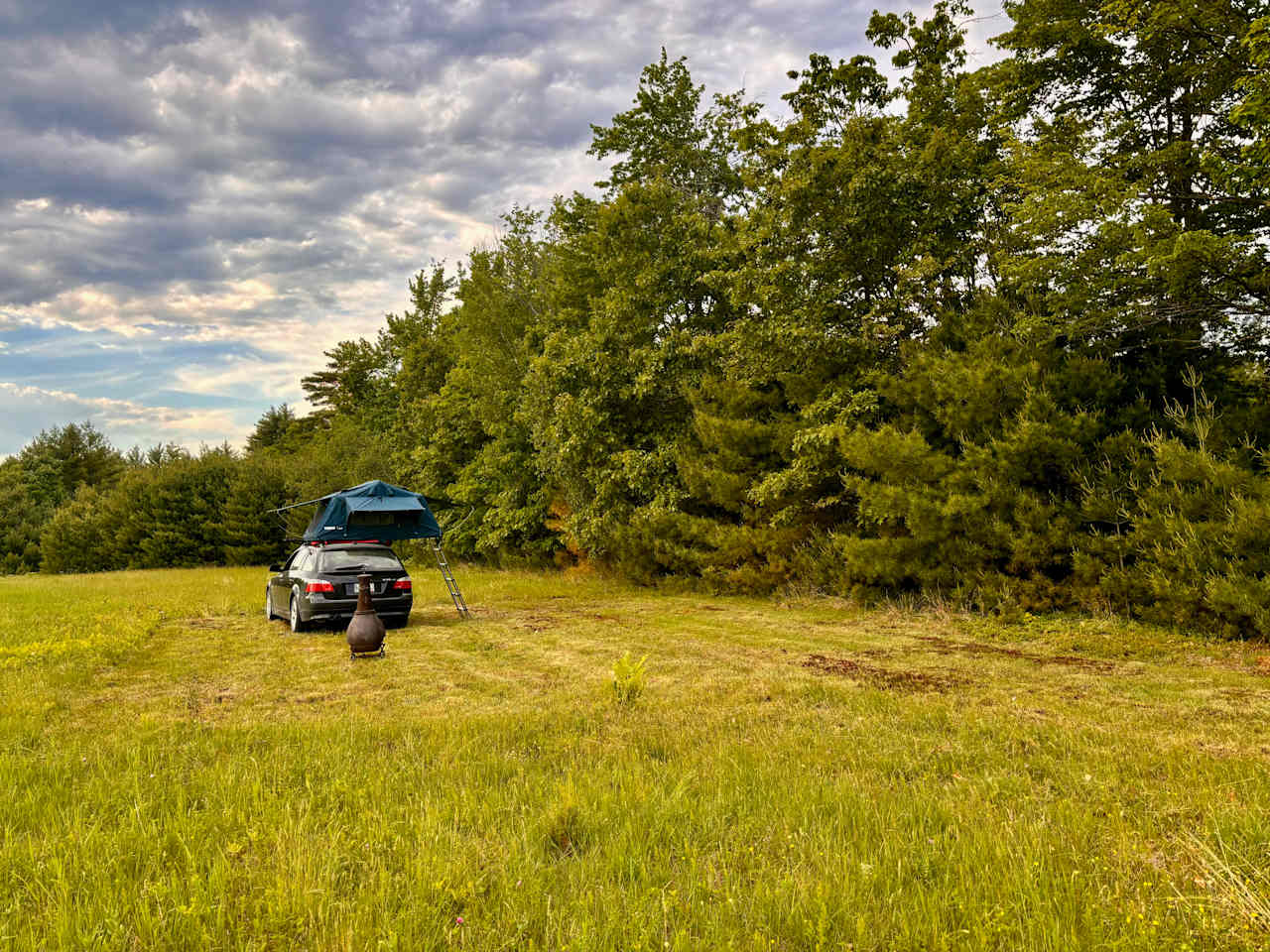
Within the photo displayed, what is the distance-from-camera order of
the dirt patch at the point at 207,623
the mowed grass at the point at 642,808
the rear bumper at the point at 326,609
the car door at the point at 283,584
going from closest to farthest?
the mowed grass at the point at 642,808, the rear bumper at the point at 326,609, the car door at the point at 283,584, the dirt patch at the point at 207,623

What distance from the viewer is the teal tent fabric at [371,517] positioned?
569 inches

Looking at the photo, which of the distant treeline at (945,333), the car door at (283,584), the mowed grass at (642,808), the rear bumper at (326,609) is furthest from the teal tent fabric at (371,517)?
the distant treeline at (945,333)

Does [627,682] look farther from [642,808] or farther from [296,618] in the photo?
[296,618]

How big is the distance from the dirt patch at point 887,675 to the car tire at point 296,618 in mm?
9252

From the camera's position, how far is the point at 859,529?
15312 millimetres

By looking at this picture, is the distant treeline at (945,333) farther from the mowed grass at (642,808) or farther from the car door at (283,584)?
the car door at (283,584)

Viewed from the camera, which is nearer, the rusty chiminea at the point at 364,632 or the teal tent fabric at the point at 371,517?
the rusty chiminea at the point at 364,632

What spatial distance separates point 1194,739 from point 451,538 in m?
30.5

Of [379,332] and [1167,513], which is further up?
[379,332]

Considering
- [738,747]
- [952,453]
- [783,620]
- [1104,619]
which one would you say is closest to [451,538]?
[783,620]

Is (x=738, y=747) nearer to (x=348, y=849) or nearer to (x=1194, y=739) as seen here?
(x=348, y=849)

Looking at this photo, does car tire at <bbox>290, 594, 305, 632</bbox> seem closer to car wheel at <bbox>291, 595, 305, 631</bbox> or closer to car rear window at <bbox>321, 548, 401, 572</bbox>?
car wheel at <bbox>291, 595, 305, 631</bbox>

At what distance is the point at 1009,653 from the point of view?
10.0m

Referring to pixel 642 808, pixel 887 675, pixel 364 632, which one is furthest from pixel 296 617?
pixel 642 808
